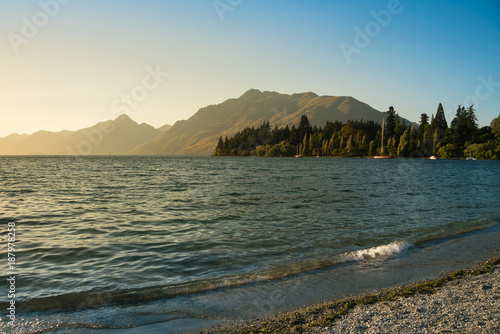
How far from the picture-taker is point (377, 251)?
1293cm

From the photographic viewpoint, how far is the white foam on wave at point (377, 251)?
12.2 metres

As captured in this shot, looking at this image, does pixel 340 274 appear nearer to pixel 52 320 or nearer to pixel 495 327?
pixel 495 327

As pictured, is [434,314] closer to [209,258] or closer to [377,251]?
[377,251]

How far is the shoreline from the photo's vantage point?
642cm

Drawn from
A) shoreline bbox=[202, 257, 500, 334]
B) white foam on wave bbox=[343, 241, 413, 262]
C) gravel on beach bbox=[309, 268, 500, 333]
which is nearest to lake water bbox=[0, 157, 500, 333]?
white foam on wave bbox=[343, 241, 413, 262]

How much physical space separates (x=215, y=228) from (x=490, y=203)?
2681cm

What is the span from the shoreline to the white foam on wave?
9.81ft

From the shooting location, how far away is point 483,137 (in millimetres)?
195875

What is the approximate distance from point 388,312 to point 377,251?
621 centimetres

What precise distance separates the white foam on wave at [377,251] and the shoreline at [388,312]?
299cm

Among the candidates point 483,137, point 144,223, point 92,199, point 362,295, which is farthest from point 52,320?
point 483,137
